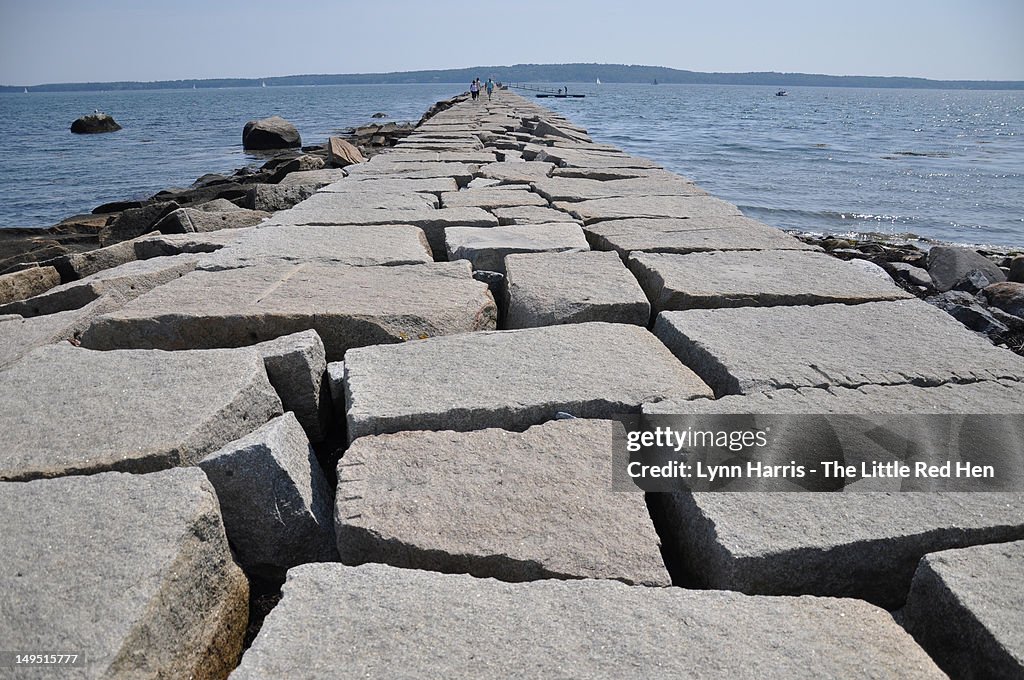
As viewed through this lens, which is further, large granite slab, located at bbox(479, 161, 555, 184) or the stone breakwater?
large granite slab, located at bbox(479, 161, 555, 184)

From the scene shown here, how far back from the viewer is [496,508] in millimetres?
1205

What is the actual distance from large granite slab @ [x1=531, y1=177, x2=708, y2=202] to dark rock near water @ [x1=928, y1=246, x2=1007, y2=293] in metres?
2.10

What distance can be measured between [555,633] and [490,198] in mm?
2818

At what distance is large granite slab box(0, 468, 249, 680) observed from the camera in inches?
35.5

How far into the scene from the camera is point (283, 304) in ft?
6.30

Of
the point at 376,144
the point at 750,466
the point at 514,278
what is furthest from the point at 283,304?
the point at 376,144

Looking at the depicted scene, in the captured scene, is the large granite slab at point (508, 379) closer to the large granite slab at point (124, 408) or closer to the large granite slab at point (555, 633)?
the large granite slab at point (124, 408)

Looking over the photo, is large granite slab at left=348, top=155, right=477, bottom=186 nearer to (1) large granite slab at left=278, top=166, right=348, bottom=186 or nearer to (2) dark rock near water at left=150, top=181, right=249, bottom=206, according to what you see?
(1) large granite slab at left=278, top=166, right=348, bottom=186

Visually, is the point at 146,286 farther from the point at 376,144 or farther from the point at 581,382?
the point at 376,144

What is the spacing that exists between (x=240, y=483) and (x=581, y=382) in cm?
71

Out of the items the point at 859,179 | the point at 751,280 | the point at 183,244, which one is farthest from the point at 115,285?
the point at 859,179

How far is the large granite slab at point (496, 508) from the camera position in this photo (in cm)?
112

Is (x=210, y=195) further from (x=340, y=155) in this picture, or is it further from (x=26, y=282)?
(x=26, y=282)

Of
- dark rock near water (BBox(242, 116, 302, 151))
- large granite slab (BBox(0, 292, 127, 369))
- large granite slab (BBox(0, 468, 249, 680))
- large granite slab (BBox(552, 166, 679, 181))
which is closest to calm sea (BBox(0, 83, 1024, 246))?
dark rock near water (BBox(242, 116, 302, 151))
